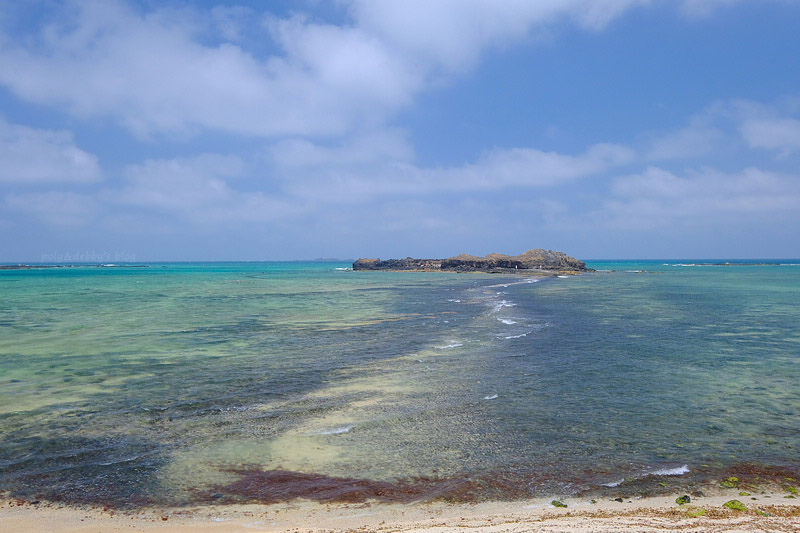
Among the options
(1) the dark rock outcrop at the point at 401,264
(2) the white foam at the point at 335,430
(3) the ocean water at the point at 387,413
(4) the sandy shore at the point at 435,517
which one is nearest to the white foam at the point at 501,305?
(3) the ocean water at the point at 387,413

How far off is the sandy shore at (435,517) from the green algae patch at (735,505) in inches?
3.3

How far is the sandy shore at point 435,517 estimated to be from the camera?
6484mm

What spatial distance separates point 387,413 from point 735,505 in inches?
266

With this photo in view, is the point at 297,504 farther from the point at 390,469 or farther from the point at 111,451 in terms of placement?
the point at 111,451

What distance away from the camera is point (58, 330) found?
1023 inches

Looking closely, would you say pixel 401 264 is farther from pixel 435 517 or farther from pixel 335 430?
pixel 435 517

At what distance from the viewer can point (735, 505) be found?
7.20 metres

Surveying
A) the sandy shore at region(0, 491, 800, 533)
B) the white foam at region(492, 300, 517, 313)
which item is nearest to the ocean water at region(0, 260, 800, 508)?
the sandy shore at region(0, 491, 800, 533)

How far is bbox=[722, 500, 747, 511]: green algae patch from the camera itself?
7094mm

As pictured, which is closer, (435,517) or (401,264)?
(435,517)

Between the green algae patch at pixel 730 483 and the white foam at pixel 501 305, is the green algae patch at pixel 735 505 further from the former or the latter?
the white foam at pixel 501 305

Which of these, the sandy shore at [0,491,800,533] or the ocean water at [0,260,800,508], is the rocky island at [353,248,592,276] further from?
the sandy shore at [0,491,800,533]

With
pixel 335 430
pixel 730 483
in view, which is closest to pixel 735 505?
pixel 730 483

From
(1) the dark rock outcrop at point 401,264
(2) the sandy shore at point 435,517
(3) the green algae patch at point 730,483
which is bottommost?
(3) the green algae patch at point 730,483
